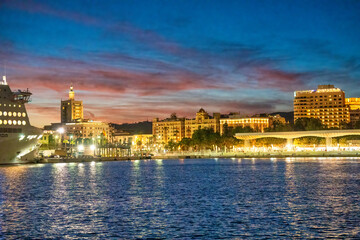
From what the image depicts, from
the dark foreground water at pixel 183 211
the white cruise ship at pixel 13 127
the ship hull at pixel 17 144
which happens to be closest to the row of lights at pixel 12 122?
the white cruise ship at pixel 13 127

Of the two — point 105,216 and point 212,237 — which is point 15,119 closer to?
point 105,216

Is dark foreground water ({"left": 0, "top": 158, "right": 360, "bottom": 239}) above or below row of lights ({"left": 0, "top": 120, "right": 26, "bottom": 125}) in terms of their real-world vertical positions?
below

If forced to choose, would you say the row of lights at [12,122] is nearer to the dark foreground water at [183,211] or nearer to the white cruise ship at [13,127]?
the white cruise ship at [13,127]

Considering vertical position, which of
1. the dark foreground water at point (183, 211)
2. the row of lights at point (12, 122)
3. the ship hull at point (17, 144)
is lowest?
the dark foreground water at point (183, 211)

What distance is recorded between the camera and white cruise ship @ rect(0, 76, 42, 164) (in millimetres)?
143250

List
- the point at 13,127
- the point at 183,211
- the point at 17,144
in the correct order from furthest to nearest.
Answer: the point at 17,144 → the point at 13,127 → the point at 183,211

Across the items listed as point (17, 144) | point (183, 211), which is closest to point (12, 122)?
point (17, 144)

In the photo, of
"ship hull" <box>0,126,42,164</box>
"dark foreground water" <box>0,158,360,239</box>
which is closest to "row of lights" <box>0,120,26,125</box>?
"ship hull" <box>0,126,42,164</box>

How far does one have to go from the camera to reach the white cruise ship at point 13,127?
143250 mm

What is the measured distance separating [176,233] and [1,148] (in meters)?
116

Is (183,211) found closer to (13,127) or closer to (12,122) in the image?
(13,127)

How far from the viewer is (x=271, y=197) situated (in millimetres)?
60031

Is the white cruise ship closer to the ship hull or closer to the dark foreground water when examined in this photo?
the ship hull

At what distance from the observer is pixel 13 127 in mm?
144625
